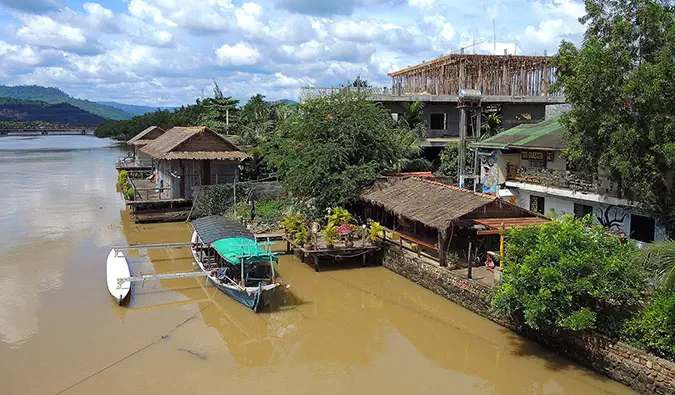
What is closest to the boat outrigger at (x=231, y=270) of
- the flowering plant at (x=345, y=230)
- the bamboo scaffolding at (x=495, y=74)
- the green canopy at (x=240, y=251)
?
the green canopy at (x=240, y=251)

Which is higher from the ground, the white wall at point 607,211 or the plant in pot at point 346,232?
the white wall at point 607,211

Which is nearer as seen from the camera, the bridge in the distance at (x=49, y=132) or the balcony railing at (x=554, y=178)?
the balcony railing at (x=554, y=178)

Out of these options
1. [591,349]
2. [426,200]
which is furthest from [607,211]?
[591,349]

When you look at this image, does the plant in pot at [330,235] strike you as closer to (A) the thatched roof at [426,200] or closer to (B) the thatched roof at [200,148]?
(A) the thatched roof at [426,200]

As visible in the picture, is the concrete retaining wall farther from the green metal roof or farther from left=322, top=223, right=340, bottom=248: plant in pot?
the green metal roof

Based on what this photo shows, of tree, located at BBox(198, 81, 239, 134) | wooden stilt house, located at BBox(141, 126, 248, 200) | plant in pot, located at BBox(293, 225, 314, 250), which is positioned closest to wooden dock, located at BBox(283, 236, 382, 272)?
plant in pot, located at BBox(293, 225, 314, 250)

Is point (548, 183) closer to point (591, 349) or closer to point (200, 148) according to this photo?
point (591, 349)

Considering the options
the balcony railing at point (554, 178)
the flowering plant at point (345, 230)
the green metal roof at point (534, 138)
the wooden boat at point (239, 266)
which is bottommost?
the wooden boat at point (239, 266)
